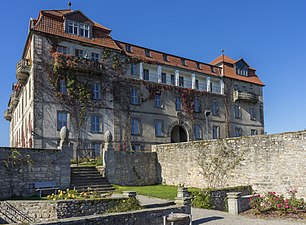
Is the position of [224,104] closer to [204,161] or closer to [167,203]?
[204,161]

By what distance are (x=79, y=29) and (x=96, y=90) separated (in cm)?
512

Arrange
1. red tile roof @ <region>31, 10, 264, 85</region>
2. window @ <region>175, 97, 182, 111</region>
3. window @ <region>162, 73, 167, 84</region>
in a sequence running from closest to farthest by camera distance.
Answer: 1. red tile roof @ <region>31, 10, 264, 85</region>
2. window @ <region>162, 73, 167, 84</region>
3. window @ <region>175, 97, 182, 111</region>

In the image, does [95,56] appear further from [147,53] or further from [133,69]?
[147,53]

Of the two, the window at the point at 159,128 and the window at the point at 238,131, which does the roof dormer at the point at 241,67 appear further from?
the window at the point at 159,128

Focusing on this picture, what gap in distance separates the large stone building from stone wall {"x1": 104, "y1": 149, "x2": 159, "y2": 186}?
420 cm

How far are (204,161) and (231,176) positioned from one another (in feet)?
6.99

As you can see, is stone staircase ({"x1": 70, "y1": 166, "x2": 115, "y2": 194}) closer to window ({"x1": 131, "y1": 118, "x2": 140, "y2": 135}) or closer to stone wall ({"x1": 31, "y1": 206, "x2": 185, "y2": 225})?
stone wall ({"x1": 31, "y1": 206, "x2": 185, "y2": 225})

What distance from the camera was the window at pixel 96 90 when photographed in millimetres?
25328

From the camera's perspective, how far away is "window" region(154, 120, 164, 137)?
95.3 feet

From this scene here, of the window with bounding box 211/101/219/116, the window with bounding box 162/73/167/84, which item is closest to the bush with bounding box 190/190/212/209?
the window with bounding box 162/73/167/84

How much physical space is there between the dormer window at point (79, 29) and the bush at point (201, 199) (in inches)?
658

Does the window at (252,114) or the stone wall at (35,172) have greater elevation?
the window at (252,114)

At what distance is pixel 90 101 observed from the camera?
2489cm

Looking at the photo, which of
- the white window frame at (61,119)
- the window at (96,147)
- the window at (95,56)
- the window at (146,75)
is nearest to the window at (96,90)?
the window at (95,56)
